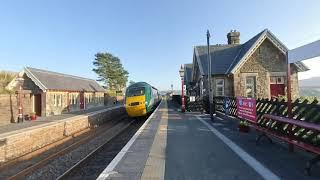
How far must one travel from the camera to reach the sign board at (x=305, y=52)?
7812 millimetres

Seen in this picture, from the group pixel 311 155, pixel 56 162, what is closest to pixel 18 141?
pixel 56 162

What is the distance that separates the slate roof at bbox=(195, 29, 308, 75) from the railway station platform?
61.3 feet

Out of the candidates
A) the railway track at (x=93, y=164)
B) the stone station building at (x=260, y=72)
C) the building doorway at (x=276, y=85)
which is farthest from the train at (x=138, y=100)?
the building doorway at (x=276, y=85)

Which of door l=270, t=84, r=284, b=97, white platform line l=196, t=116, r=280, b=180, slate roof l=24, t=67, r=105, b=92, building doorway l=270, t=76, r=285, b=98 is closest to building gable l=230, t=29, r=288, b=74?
building doorway l=270, t=76, r=285, b=98

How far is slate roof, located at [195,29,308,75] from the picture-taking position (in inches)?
1174

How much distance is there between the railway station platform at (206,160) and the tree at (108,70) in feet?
253

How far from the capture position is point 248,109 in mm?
13984

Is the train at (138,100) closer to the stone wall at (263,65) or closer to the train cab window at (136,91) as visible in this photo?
the train cab window at (136,91)

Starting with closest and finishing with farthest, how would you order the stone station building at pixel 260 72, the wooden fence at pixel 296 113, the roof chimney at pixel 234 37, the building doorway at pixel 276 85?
the wooden fence at pixel 296 113
the stone station building at pixel 260 72
the building doorway at pixel 276 85
the roof chimney at pixel 234 37

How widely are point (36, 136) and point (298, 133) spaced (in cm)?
1346

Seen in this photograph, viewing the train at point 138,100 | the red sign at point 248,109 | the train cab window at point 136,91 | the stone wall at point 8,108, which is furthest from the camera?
the train cab window at point 136,91

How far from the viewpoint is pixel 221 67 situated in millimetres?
A: 31906

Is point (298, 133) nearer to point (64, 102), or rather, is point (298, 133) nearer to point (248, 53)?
point (248, 53)

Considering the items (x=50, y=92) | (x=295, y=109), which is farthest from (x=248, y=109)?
(x=50, y=92)
